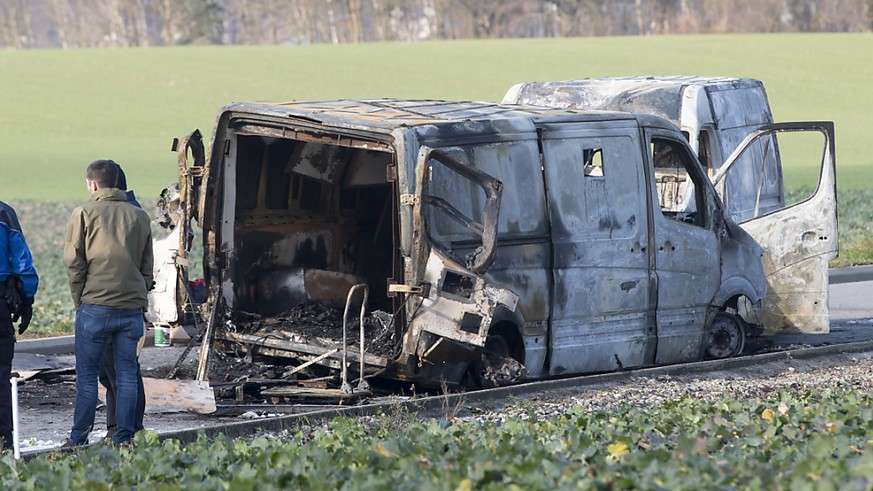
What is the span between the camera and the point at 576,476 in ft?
18.6

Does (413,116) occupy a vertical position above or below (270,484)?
above

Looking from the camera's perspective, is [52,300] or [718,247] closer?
[718,247]

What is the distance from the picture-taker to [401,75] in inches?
2351

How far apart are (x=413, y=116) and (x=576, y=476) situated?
15.0 ft

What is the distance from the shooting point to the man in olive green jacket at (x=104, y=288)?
8047mm

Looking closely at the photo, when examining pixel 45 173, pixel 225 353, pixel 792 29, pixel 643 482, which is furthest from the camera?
pixel 792 29

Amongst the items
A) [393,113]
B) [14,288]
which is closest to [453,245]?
[393,113]

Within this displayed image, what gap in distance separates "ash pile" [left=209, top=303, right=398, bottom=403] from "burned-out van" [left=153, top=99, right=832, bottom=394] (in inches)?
0.9

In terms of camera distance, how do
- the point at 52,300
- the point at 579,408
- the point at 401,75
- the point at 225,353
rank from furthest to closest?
the point at 401,75
the point at 52,300
the point at 225,353
the point at 579,408

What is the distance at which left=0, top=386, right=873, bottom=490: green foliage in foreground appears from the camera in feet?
18.5

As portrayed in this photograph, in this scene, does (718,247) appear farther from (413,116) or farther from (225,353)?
(225,353)

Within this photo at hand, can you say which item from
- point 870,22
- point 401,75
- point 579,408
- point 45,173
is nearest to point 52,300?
point 579,408

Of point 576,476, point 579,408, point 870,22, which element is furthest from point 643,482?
point 870,22

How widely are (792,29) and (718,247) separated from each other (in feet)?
277
